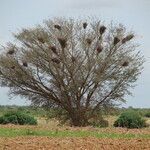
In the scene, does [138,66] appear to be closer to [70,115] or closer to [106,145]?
[70,115]

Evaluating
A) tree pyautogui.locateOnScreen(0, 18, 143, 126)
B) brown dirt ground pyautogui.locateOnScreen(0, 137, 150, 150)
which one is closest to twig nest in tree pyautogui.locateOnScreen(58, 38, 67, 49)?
tree pyautogui.locateOnScreen(0, 18, 143, 126)

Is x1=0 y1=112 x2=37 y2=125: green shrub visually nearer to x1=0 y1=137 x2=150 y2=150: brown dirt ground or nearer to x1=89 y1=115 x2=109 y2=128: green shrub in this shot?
x1=89 y1=115 x2=109 y2=128: green shrub

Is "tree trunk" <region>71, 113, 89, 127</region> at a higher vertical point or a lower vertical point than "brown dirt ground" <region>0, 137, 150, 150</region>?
higher

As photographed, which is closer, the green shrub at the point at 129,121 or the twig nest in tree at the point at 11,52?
the green shrub at the point at 129,121

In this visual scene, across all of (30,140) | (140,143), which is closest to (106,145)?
(140,143)

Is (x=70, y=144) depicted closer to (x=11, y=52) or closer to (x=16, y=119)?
(x=16, y=119)

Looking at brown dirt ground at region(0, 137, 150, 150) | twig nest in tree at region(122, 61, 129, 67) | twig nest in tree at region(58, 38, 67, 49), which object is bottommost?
brown dirt ground at region(0, 137, 150, 150)

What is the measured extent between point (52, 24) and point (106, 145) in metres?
21.7

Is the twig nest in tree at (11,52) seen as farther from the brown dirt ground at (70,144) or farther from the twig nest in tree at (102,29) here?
the brown dirt ground at (70,144)

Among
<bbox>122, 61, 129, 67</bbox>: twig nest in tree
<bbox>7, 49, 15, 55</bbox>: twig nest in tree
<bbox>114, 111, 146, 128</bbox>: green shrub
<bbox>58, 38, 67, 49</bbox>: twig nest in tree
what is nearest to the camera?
<bbox>114, 111, 146, 128</bbox>: green shrub

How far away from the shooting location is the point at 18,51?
1407 inches

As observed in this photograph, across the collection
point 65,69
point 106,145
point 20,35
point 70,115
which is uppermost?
point 20,35

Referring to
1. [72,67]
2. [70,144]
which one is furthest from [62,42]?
[70,144]

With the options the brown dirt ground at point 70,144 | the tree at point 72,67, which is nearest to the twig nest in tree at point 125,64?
the tree at point 72,67
